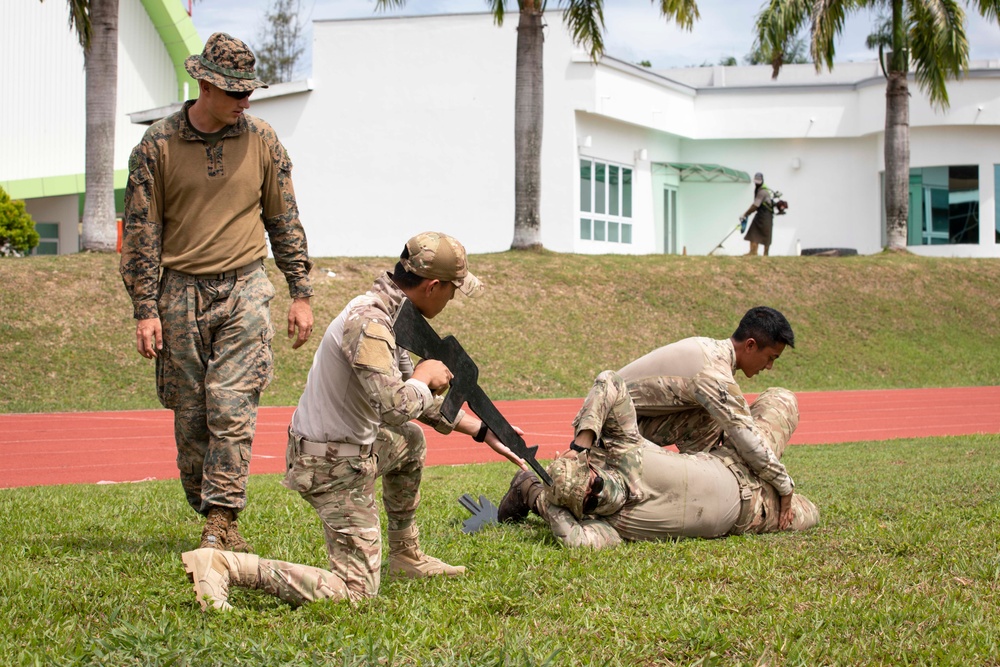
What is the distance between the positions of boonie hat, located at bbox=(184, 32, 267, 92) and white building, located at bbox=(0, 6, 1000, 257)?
2494 centimetres

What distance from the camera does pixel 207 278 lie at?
529 centimetres

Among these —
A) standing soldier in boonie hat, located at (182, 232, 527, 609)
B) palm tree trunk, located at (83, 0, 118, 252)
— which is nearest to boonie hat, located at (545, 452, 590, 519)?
standing soldier in boonie hat, located at (182, 232, 527, 609)

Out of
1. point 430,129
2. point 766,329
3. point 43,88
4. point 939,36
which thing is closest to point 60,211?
point 43,88

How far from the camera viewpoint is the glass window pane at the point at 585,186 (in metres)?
31.4

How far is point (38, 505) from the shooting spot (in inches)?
269

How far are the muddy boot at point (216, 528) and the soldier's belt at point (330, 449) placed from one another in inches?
40.9

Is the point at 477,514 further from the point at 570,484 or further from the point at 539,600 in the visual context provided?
the point at 539,600

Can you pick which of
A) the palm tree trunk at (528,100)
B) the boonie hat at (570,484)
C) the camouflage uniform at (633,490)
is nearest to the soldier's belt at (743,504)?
the camouflage uniform at (633,490)

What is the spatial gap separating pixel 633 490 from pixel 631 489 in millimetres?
11

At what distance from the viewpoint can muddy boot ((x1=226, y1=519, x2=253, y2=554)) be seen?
5.18 metres

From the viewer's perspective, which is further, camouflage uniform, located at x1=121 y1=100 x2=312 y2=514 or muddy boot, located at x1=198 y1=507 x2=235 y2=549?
camouflage uniform, located at x1=121 y1=100 x2=312 y2=514

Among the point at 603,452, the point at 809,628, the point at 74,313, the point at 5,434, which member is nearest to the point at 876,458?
the point at 603,452

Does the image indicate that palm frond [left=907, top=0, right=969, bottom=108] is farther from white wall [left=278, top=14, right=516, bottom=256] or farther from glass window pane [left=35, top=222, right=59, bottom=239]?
glass window pane [left=35, top=222, right=59, bottom=239]

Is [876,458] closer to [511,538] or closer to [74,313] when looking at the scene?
[511,538]
